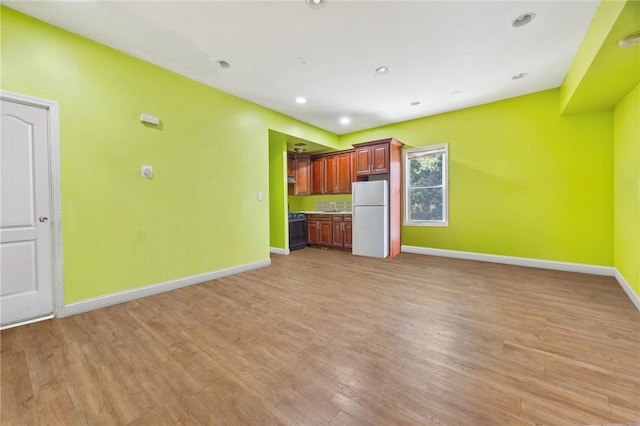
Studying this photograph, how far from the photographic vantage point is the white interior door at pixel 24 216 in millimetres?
2330

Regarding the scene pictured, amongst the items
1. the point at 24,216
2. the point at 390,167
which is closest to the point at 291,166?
the point at 390,167

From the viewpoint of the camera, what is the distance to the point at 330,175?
6.45 meters

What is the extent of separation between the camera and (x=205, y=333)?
7.30 feet

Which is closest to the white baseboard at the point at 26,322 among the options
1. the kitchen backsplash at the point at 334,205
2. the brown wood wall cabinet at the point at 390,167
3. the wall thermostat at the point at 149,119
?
the wall thermostat at the point at 149,119

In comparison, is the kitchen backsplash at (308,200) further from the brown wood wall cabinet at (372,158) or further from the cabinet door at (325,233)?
the brown wood wall cabinet at (372,158)

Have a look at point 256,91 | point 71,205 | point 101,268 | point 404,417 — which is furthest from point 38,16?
point 404,417

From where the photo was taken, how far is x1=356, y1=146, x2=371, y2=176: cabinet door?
17.9ft

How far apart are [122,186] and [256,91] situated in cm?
233

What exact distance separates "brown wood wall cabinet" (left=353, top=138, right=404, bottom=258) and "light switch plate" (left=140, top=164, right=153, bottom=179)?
155 inches

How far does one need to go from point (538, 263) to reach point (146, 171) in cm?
619

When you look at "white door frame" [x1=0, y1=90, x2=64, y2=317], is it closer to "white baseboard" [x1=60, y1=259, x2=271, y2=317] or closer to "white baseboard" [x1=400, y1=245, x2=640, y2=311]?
"white baseboard" [x1=60, y1=259, x2=271, y2=317]

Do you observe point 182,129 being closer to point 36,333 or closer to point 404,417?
point 36,333

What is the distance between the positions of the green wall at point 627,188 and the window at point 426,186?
2256 mm

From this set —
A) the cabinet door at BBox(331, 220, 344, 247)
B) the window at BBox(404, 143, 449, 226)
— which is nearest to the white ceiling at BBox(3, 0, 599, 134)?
the window at BBox(404, 143, 449, 226)
